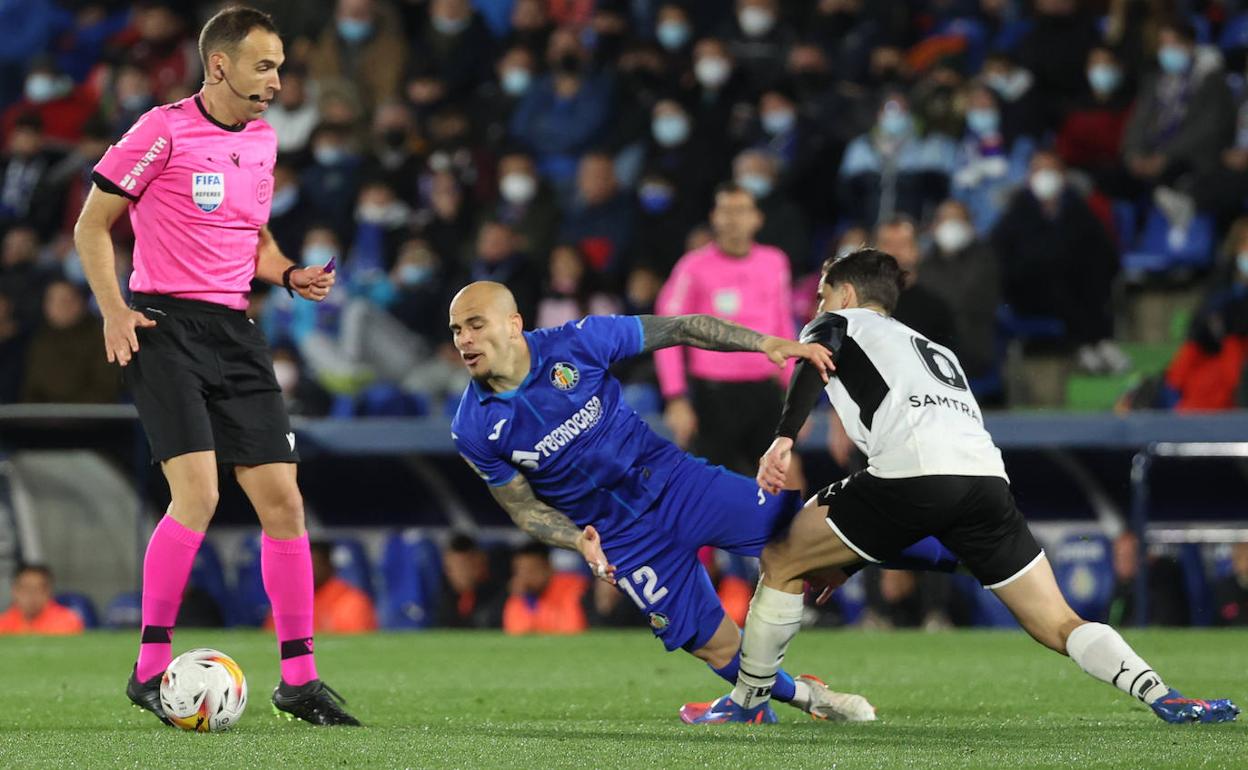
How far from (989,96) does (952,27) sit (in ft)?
5.81

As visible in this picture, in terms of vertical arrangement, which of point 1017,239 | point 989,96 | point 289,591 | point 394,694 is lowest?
point 394,694

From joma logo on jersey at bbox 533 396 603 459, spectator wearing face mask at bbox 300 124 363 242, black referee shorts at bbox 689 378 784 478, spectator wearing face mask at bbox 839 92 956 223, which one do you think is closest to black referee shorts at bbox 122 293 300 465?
joma logo on jersey at bbox 533 396 603 459

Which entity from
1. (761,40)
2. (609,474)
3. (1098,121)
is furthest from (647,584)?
(761,40)

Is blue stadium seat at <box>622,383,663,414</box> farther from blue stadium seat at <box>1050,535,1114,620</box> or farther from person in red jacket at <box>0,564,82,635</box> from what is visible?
person in red jacket at <box>0,564,82,635</box>

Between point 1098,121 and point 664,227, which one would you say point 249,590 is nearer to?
point 664,227

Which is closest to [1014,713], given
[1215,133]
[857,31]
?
[1215,133]

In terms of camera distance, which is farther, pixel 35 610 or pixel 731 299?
pixel 35 610

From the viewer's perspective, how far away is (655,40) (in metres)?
16.5

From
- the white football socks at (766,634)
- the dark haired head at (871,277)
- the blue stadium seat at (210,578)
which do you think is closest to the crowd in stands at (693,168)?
the blue stadium seat at (210,578)

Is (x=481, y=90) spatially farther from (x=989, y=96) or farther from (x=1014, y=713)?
(x=1014, y=713)

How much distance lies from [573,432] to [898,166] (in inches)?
328

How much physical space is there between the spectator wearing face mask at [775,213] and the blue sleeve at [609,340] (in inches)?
288

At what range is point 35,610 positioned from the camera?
505 inches

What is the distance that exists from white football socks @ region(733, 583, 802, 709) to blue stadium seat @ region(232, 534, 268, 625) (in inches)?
310
